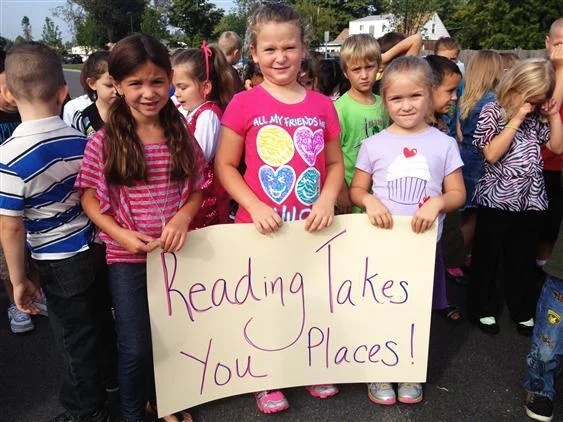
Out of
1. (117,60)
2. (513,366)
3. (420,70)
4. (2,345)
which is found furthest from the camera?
(2,345)

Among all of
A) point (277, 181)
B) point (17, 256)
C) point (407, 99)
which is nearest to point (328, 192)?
point (277, 181)

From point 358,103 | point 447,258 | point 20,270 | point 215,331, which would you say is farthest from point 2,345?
point 447,258

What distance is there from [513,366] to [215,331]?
5.42 feet

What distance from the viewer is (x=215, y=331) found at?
6.81ft

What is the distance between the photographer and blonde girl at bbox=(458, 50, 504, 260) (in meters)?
3.68

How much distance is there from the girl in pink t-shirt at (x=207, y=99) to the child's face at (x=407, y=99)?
87 centimetres

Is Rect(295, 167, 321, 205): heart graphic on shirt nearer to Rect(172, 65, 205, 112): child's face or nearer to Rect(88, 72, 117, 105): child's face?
Rect(172, 65, 205, 112): child's face

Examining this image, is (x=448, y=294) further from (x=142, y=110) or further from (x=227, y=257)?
(x=142, y=110)

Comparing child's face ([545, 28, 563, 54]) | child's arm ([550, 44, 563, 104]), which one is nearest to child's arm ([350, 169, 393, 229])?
child's arm ([550, 44, 563, 104])

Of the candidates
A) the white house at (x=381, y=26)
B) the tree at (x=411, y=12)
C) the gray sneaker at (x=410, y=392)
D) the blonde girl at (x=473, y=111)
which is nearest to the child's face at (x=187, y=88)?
the gray sneaker at (x=410, y=392)

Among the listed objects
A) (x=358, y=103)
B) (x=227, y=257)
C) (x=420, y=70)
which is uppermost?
(x=420, y=70)

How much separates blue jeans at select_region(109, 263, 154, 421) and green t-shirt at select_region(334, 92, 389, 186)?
132 cm

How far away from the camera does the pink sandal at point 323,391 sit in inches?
91.1

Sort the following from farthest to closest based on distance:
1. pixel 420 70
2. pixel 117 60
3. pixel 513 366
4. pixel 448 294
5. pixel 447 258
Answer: pixel 447 258 < pixel 448 294 < pixel 513 366 < pixel 420 70 < pixel 117 60
